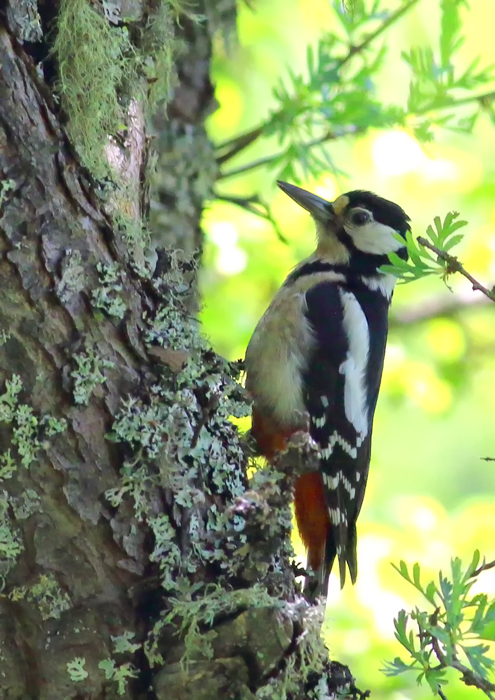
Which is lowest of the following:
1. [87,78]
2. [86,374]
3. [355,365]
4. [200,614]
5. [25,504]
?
[200,614]

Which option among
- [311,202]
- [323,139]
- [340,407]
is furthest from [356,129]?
[340,407]

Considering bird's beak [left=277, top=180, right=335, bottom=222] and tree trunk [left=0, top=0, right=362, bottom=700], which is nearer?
tree trunk [left=0, top=0, right=362, bottom=700]

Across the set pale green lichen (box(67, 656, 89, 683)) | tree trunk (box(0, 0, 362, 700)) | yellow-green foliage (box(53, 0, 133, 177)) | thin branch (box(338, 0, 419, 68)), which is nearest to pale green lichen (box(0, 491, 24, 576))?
tree trunk (box(0, 0, 362, 700))

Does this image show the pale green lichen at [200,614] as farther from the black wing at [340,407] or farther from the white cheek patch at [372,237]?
the white cheek patch at [372,237]

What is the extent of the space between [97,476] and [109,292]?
329mm

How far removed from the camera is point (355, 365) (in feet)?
8.36

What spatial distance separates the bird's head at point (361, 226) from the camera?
2.85 metres

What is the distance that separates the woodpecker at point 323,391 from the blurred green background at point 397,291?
35 centimetres

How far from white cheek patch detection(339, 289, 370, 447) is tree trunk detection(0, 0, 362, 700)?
0.94 meters

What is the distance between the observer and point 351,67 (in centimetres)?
256

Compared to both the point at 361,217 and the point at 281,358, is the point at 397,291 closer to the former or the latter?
the point at 361,217

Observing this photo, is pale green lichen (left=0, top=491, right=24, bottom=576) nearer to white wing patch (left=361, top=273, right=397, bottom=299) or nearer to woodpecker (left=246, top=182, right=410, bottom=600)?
woodpecker (left=246, top=182, right=410, bottom=600)

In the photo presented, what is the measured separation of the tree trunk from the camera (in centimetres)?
142

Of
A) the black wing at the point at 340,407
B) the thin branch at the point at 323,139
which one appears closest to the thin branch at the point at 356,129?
the thin branch at the point at 323,139
